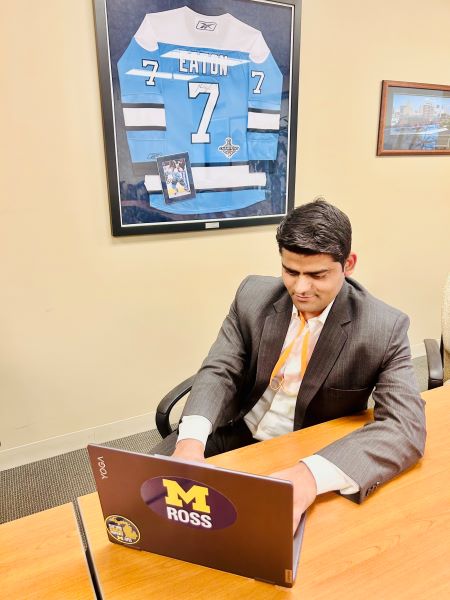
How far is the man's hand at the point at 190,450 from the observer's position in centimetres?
110

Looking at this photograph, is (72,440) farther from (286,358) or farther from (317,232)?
(317,232)

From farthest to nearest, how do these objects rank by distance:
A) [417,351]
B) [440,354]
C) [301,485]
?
1. [417,351]
2. [440,354]
3. [301,485]

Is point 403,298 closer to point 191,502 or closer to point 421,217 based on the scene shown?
point 421,217

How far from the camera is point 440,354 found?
6.08 feet

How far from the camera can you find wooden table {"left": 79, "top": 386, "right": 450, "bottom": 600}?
776 mm

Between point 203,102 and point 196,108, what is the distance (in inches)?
1.9

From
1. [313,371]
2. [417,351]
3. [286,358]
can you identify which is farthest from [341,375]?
[417,351]

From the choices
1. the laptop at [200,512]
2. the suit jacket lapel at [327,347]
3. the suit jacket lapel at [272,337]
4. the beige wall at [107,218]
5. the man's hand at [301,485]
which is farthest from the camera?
the beige wall at [107,218]

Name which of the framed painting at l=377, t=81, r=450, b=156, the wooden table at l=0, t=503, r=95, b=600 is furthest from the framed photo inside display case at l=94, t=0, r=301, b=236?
the wooden table at l=0, t=503, r=95, b=600

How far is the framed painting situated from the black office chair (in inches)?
48.4

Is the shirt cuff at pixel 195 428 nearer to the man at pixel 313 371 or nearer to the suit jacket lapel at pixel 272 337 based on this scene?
the man at pixel 313 371

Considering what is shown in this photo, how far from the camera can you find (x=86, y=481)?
215 cm

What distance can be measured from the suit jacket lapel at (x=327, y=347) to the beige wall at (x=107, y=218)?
3.97 ft

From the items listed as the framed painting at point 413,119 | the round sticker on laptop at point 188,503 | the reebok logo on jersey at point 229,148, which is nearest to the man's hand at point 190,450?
the round sticker on laptop at point 188,503
